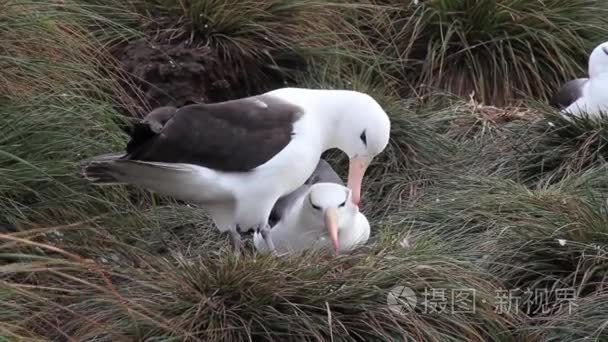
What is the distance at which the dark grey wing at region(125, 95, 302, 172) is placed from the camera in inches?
193

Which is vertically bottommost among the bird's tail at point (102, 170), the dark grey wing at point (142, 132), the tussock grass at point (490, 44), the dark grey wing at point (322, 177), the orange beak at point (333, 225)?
the tussock grass at point (490, 44)

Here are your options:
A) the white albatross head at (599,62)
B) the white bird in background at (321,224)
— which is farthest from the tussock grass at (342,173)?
the white albatross head at (599,62)

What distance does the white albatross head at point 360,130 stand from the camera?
201 inches

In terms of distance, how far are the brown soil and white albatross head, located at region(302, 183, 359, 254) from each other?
67.3 inches

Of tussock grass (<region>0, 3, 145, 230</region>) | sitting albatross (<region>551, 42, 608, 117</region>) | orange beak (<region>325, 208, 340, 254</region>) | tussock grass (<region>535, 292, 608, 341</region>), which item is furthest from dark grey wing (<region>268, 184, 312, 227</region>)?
sitting albatross (<region>551, 42, 608, 117</region>)

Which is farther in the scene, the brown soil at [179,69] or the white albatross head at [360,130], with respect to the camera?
the brown soil at [179,69]

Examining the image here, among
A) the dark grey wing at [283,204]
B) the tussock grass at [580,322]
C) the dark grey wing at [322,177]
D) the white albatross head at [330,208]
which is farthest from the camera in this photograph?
the dark grey wing at [322,177]

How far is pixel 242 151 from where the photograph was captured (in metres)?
4.97

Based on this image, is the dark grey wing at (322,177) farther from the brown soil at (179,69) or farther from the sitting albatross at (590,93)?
the sitting albatross at (590,93)

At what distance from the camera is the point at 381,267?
4.50 m

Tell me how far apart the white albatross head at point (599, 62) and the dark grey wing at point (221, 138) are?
2.44m

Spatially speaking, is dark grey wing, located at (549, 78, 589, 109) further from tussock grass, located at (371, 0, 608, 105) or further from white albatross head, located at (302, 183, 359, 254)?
white albatross head, located at (302, 183, 359, 254)

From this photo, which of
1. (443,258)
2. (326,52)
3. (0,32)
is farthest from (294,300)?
(326,52)

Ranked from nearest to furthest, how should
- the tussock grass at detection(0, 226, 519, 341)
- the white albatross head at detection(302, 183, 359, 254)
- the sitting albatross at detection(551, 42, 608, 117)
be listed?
1. the tussock grass at detection(0, 226, 519, 341)
2. the white albatross head at detection(302, 183, 359, 254)
3. the sitting albatross at detection(551, 42, 608, 117)
